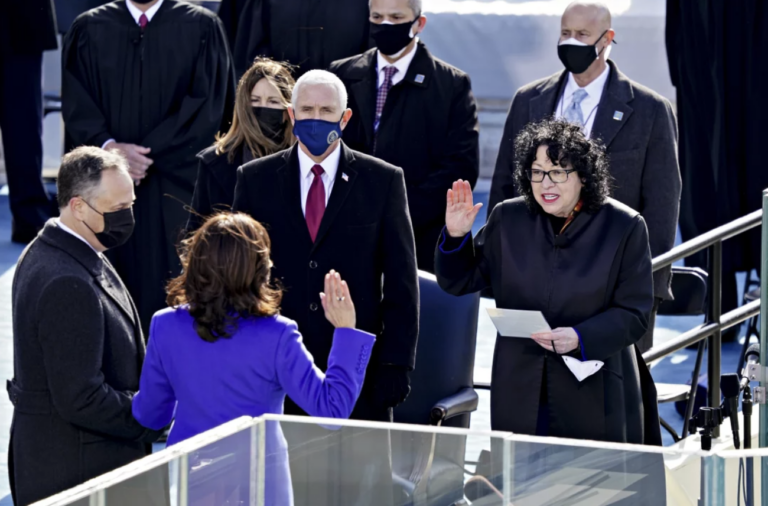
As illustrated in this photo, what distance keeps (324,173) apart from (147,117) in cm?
202

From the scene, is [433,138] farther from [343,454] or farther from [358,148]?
[343,454]


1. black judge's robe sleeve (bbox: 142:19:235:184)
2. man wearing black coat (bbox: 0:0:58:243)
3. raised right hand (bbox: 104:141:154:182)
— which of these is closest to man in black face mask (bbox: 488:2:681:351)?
black judge's robe sleeve (bbox: 142:19:235:184)

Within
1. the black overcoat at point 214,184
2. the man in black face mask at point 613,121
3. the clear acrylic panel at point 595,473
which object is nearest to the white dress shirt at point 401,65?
the man in black face mask at point 613,121

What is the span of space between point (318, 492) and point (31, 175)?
722 centimetres

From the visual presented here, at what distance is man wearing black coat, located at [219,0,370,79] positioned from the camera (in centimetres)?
709

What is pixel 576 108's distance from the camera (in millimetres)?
5855

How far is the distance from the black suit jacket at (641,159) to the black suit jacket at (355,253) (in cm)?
106

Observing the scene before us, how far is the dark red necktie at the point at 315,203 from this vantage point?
4789 millimetres

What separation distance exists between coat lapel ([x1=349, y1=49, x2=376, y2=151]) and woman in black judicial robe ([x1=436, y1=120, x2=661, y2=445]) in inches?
68.4

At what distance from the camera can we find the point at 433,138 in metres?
6.19

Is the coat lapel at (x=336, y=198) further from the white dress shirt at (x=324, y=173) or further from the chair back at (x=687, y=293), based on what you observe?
the chair back at (x=687, y=293)

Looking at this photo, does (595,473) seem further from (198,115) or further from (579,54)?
(198,115)

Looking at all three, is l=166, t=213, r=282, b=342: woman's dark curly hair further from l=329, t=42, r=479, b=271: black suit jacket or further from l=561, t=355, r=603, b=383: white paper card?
l=329, t=42, r=479, b=271: black suit jacket

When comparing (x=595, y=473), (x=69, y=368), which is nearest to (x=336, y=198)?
(x=69, y=368)
